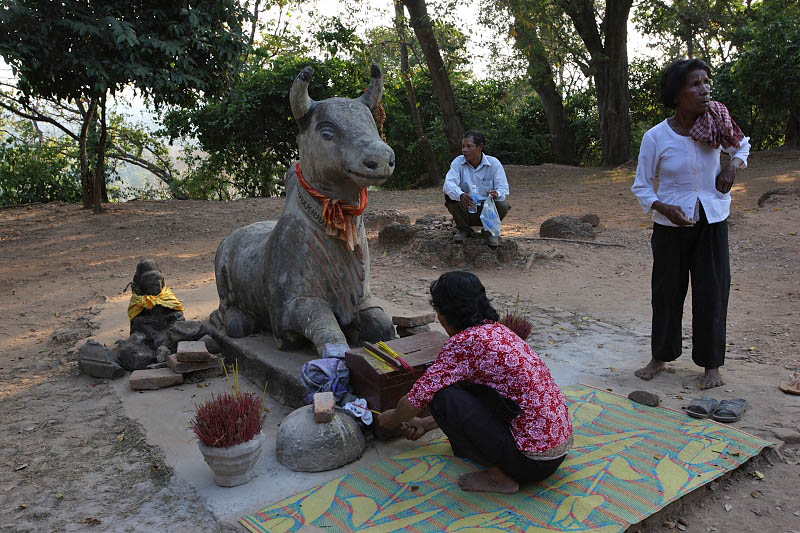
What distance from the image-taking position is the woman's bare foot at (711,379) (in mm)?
4027

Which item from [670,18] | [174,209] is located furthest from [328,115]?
[670,18]

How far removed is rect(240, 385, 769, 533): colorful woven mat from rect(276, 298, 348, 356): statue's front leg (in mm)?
928

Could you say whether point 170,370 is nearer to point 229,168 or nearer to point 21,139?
point 229,168

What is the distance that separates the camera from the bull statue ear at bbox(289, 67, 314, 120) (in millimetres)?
3914

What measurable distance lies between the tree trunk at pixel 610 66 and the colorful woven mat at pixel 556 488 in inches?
528

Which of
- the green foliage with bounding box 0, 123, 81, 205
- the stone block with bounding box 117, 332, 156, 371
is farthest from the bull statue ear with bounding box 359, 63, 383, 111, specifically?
the green foliage with bounding box 0, 123, 81, 205

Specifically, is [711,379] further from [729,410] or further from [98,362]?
[98,362]

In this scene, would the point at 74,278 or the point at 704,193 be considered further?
the point at 74,278

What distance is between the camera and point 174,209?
43.5 feet

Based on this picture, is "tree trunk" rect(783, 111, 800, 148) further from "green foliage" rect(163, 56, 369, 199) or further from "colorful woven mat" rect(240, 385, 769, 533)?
"colorful woven mat" rect(240, 385, 769, 533)

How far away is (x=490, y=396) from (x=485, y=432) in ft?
0.52

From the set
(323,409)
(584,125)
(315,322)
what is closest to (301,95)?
(315,322)

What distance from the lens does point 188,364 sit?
445 cm

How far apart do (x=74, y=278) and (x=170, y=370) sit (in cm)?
493
